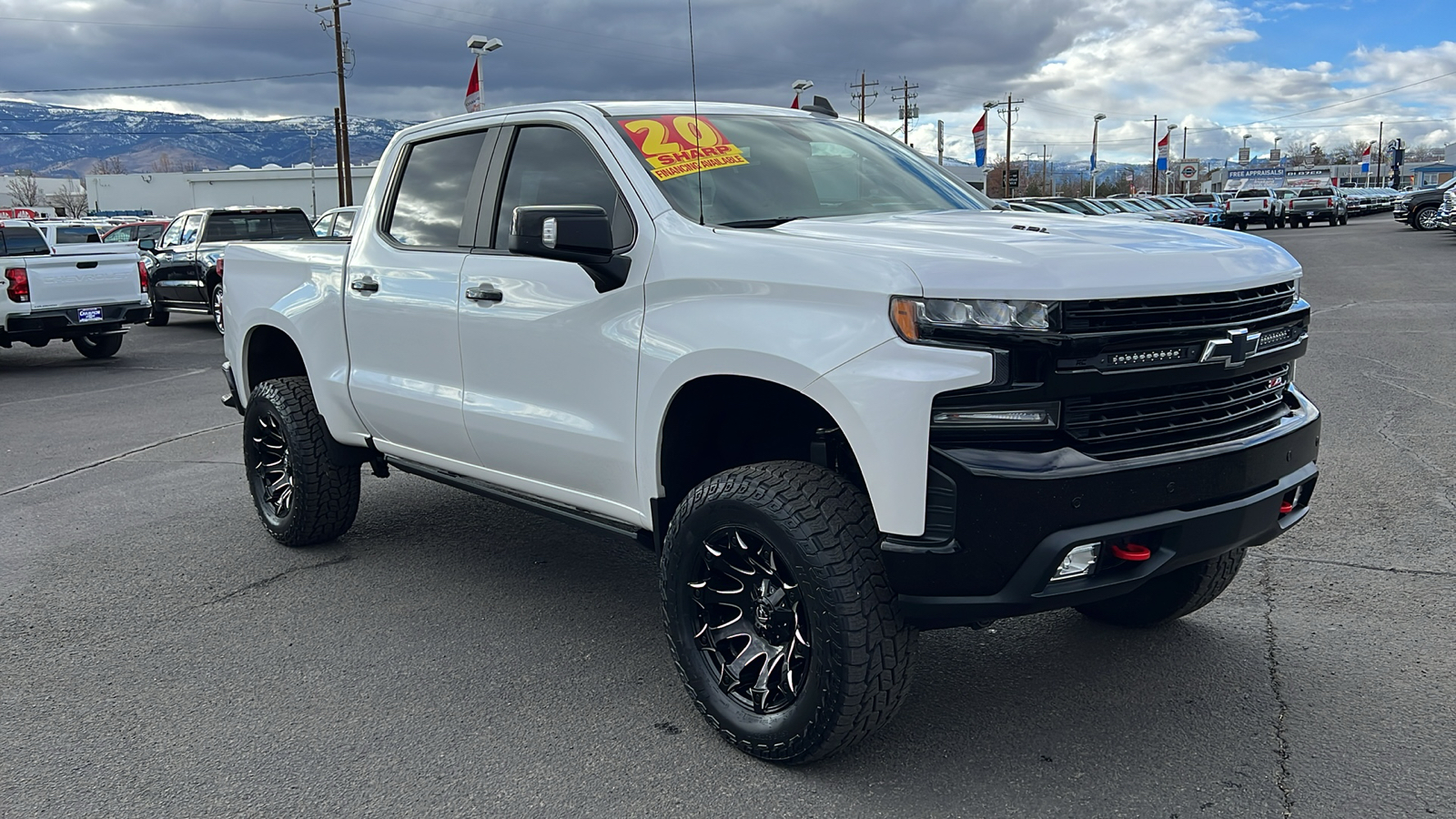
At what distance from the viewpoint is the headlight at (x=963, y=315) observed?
9.19 ft

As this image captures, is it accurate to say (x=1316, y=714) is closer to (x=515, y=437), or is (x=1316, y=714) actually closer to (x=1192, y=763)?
(x=1192, y=763)

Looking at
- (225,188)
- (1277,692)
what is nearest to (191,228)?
(1277,692)

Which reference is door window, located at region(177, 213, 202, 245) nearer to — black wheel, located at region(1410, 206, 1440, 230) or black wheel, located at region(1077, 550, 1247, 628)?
black wheel, located at region(1077, 550, 1247, 628)

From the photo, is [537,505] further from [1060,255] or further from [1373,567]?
[1373,567]

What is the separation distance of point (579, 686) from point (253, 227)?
16662 mm

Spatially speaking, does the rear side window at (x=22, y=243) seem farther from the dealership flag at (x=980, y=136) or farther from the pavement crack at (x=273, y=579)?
the dealership flag at (x=980, y=136)

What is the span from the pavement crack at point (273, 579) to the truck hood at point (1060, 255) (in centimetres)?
307

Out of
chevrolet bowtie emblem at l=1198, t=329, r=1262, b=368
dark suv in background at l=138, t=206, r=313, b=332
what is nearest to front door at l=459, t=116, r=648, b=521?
chevrolet bowtie emblem at l=1198, t=329, r=1262, b=368

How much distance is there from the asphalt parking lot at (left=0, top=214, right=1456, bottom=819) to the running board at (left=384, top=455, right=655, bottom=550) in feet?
1.70

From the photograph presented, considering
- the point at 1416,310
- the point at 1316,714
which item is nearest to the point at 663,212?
the point at 1316,714

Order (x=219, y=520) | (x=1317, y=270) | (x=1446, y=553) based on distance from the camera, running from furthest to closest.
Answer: (x=1317, y=270) → (x=219, y=520) → (x=1446, y=553)

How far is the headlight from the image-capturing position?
110 inches

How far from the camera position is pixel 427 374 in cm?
457

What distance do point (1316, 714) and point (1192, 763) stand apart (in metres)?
0.58
